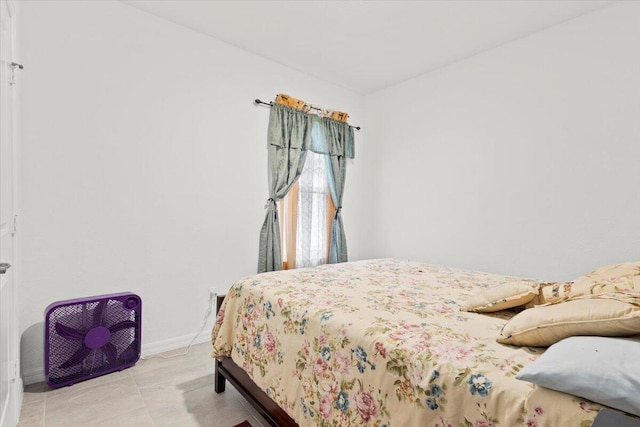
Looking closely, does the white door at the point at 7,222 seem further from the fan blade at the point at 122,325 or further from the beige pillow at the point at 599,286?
the beige pillow at the point at 599,286

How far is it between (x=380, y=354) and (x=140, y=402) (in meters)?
1.65

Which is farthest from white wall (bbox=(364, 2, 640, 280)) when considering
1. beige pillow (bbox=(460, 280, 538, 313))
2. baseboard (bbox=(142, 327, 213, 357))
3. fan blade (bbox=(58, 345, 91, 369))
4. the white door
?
the white door

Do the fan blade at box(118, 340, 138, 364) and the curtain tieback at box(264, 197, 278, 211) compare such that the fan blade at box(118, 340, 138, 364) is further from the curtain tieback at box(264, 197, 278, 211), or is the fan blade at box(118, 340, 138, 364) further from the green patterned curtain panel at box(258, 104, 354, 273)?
the curtain tieback at box(264, 197, 278, 211)

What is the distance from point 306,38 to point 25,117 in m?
2.20

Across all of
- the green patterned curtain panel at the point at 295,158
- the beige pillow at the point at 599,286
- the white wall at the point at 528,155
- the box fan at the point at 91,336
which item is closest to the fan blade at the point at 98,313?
the box fan at the point at 91,336

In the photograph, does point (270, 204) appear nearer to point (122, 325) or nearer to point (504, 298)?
point (122, 325)

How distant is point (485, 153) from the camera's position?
3.12 m

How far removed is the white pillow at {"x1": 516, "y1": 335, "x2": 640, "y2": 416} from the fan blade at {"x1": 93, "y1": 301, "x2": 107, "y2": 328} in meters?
2.45

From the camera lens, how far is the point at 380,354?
115cm

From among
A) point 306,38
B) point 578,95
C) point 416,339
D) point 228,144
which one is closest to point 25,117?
point 228,144

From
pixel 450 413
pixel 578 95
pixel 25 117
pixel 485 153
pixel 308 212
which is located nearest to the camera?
pixel 450 413

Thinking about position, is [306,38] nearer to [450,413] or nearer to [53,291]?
[53,291]

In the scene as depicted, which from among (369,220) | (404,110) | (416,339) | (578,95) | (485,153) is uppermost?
(404,110)

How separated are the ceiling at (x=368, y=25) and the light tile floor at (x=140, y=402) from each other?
2.76 metres
